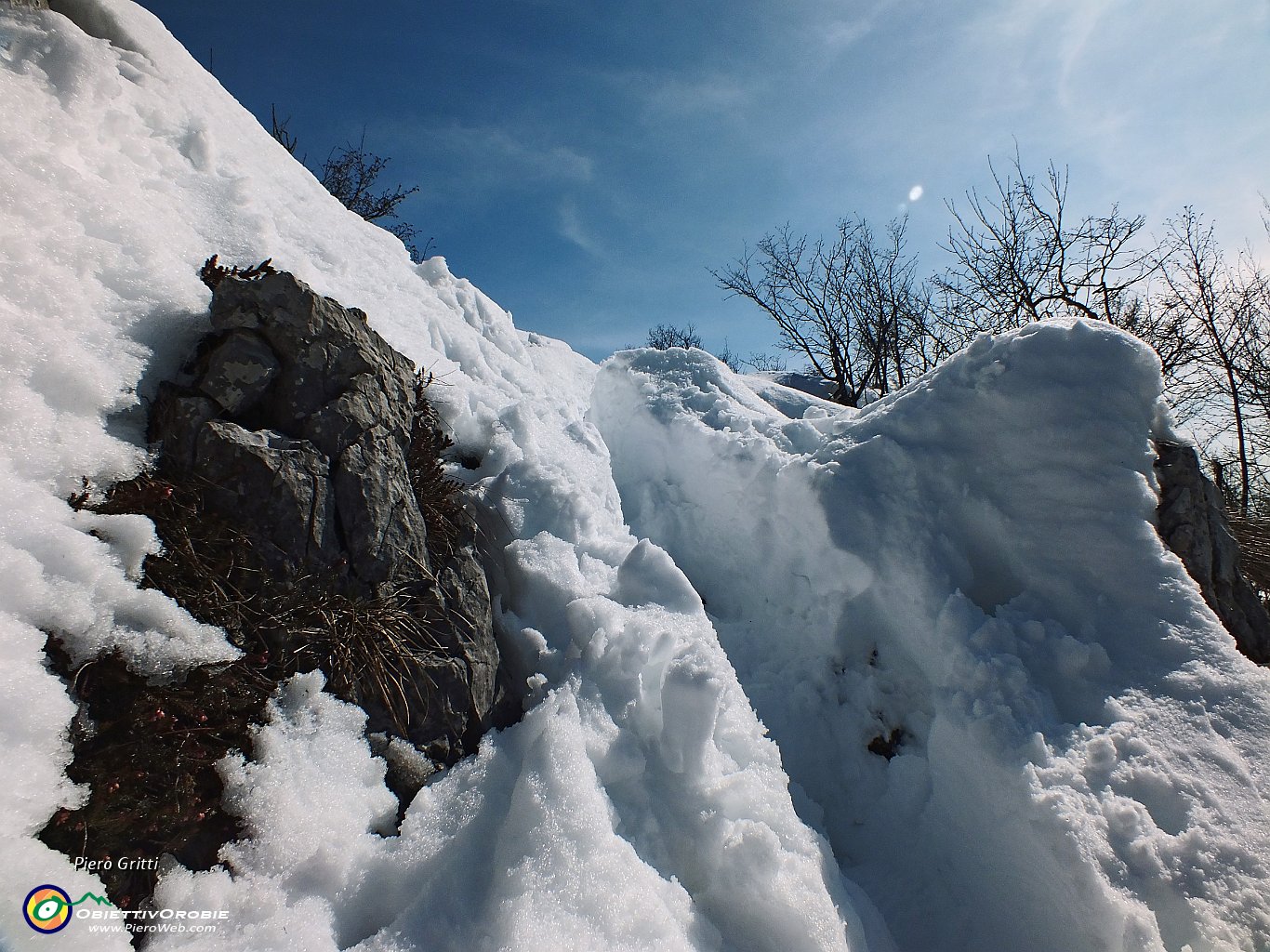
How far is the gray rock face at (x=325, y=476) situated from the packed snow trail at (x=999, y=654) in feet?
7.12

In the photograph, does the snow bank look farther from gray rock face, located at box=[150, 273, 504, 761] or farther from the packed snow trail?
the packed snow trail

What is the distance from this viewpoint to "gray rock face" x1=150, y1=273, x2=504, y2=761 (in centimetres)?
254

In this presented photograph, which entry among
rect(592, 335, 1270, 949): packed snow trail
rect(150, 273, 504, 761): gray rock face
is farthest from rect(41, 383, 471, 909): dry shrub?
rect(592, 335, 1270, 949): packed snow trail

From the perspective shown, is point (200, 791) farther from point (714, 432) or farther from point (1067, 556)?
point (1067, 556)

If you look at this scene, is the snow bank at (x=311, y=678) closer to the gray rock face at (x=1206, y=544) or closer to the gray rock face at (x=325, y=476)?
the gray rock face at (x=325, y=476)

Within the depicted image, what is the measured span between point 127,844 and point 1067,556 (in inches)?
188

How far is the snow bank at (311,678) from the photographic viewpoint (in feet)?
6.29

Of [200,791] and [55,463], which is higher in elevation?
[55,463]

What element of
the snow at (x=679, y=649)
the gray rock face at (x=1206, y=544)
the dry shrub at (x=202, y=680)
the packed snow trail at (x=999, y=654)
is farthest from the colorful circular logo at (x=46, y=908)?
the gray rock face at (x=1206, y=544)

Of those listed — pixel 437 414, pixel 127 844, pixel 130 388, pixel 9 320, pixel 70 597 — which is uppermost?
pixel 437 414

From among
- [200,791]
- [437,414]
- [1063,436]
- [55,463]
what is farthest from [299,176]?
[1063,436]

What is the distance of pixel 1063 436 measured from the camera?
382cm

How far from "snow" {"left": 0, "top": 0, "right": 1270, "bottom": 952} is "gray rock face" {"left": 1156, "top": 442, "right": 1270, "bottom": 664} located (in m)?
0.58

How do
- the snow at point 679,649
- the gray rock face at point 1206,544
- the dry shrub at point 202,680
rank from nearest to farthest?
the dry shrub at point 202,680, the snow at point 679,649, the gray rock face at point 1206,544
